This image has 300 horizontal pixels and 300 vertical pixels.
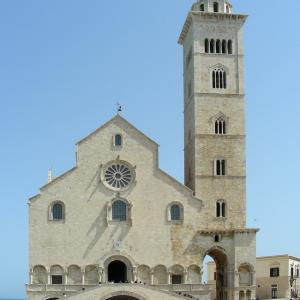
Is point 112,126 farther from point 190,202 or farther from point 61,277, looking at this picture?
point 61,277

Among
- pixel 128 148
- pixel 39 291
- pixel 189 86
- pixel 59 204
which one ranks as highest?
pixel 189 86

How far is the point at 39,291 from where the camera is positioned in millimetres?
58219

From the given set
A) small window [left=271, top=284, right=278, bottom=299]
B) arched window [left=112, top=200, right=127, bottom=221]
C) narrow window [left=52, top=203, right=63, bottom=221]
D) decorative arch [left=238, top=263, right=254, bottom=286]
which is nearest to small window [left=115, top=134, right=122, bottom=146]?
arched window [left=112, top=200, right=127, bottom=221]

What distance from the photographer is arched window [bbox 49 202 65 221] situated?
60.2 m

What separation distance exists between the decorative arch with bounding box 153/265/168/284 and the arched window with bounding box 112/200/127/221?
17.2 feet

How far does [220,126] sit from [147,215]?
36.8 feet

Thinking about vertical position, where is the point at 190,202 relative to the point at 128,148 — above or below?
below

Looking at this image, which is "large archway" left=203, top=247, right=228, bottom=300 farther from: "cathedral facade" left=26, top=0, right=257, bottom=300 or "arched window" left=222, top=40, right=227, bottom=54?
"arched window" left=222, top=40, right=227, bottom=54

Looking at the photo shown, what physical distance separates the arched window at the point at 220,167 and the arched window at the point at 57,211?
1469cm

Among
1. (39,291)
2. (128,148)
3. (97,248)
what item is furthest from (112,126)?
(39,291)

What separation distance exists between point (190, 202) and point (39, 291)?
1538cm

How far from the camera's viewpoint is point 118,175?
61531 mm

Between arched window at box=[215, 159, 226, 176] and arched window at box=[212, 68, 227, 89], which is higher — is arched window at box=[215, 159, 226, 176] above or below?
below

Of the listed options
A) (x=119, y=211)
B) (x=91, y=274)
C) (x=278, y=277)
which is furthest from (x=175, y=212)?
(x=278, y=277)
